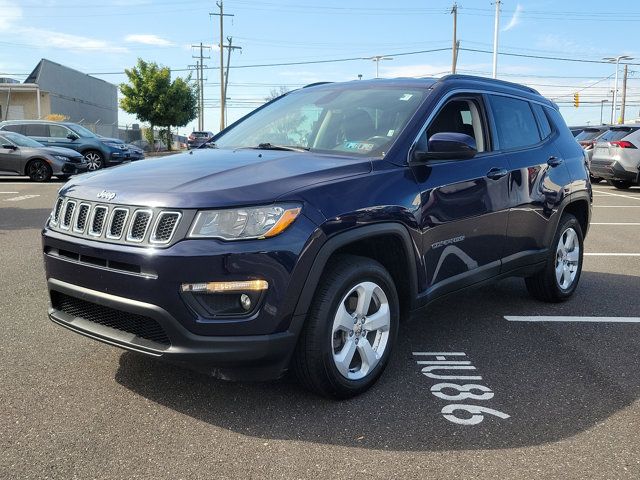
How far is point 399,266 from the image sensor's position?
3.62m

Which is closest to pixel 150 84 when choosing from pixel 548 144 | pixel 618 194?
pixel 618 194

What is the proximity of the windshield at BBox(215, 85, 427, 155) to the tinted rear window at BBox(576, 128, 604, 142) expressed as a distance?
1756 centimetres

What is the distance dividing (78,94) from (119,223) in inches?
1859

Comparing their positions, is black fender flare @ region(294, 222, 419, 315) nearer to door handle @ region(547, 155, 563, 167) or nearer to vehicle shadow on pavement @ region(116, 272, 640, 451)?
vehicle shadow on pavement @ region(116, 272, 640, 451)

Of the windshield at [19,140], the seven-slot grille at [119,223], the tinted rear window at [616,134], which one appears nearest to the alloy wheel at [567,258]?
the seven-slot grille at [119,223]

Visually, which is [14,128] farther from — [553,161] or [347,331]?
[347,331]

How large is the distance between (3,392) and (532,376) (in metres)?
3.06

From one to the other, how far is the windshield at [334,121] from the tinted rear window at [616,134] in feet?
48.2

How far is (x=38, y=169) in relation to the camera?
54.7 ft

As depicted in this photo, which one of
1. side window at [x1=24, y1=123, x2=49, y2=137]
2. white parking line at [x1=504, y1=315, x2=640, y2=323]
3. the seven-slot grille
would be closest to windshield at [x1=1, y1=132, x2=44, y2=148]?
side window at [x1=24, y1=123, x2=49, y2=137]

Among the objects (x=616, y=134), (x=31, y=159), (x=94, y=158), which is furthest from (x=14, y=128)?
(x=616, y=134)

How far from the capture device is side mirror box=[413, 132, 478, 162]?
3.59m

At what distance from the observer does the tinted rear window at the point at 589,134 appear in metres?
19.9

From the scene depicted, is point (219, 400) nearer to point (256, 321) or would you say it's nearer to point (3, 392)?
point (256, 321)
